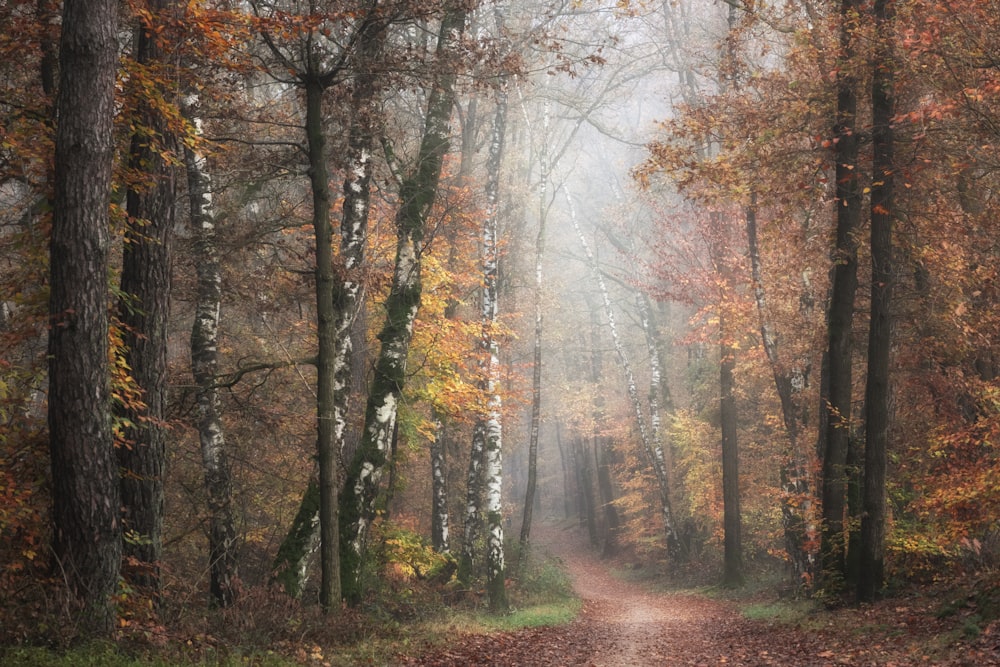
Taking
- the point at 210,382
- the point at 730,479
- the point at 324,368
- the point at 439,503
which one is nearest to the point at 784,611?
the point at 730,479

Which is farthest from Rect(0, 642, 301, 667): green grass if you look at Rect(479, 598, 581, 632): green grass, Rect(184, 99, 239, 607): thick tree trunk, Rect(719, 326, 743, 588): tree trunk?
Rect(719, 326, 743, 588): tree trunk

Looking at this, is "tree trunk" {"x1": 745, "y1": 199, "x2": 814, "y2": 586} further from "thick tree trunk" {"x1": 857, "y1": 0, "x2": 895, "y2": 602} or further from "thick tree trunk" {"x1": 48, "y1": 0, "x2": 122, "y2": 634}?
"thick tree trunk" {"x1": 48, "y1": 0, "x2": 122, "y2": 634}

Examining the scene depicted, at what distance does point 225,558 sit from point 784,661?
742 cm

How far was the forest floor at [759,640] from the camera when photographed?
7941 millimetres

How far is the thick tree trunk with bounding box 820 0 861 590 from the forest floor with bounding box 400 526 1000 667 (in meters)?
1.18

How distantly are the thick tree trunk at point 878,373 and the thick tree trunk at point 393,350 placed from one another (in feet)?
21.8

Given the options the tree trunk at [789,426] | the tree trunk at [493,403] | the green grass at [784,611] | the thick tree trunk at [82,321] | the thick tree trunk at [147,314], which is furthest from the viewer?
→ the tree trunk at [789,426]

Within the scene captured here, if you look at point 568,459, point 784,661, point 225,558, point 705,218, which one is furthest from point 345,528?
point 568,459

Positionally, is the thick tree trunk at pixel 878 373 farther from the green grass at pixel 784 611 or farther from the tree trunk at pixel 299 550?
the tree trunk at pixel 299 550

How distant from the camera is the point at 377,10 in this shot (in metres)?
9.20

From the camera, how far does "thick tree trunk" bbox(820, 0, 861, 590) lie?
12.0 meters

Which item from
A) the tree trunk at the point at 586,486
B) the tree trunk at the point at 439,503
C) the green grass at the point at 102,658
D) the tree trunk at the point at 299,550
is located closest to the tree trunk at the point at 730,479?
the tree trunk at the point at 439,503

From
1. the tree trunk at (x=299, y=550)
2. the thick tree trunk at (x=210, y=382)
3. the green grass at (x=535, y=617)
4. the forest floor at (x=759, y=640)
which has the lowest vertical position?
the green grass at (x=535, y=617)

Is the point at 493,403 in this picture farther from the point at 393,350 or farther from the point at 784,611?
the point at 784,611
